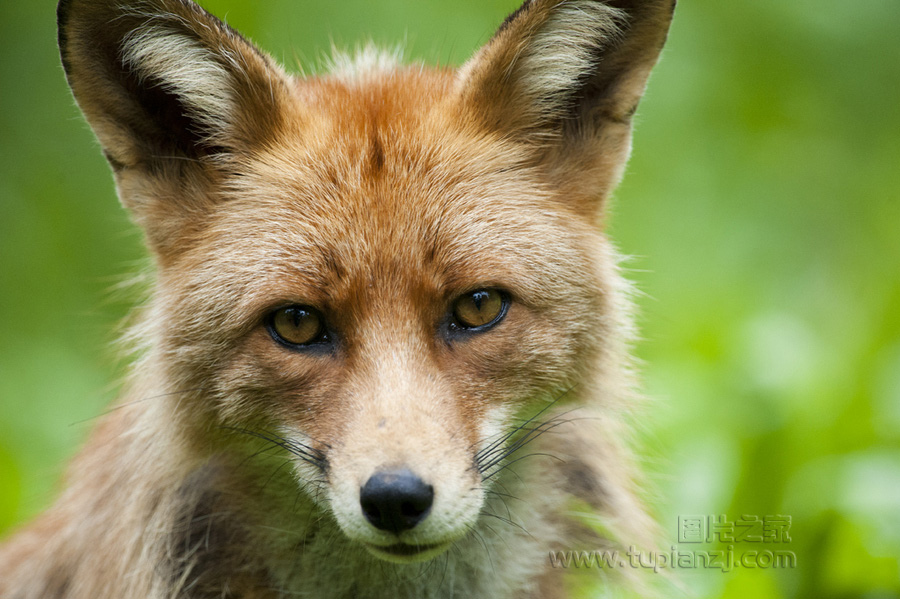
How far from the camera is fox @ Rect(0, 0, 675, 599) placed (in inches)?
146

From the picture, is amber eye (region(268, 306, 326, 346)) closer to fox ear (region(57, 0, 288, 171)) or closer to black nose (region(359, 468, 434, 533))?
black nose (region(359, 468, 434, 533))

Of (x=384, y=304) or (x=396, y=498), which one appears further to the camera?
(x=384, y=304)

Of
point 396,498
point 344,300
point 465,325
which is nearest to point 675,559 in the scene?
point 465,325

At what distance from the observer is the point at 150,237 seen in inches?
167

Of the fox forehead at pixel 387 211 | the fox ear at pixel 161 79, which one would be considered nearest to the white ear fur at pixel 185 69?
the fox ear at pixel 161 79

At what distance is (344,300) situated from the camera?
3.71 m

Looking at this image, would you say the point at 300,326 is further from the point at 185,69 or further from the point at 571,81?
the point at 571,81

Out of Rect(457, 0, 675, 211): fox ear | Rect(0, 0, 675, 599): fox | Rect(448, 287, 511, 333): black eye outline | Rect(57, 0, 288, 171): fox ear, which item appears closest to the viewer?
Rect(0, 0, 675, 599): fox

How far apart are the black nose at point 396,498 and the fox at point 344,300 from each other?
130 mm

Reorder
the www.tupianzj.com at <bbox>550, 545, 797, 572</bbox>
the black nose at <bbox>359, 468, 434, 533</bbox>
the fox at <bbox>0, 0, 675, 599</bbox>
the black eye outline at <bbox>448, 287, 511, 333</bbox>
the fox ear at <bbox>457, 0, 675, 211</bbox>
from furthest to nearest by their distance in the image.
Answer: the www.tupianzj.com at <bbox>550, 545, 797, 572</bbox> → the fox ear at <bbox>457, 0, 675, 211</bbox> → the black eye outline at <bbox>448, 287, 511, 333</bbox> → the fox at <bbox>0, 0, 675, 599</bbox> → the black nose at <bbox>359, 468, 434, 533</bbox>

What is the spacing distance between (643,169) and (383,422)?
6.55 m

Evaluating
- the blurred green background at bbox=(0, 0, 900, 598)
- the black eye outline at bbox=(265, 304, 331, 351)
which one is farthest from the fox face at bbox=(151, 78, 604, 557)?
the blurred green background at bbox=(0, 0, 900, 598)

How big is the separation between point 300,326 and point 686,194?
6227 mm

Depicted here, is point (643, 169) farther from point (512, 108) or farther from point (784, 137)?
point (512, 108)
